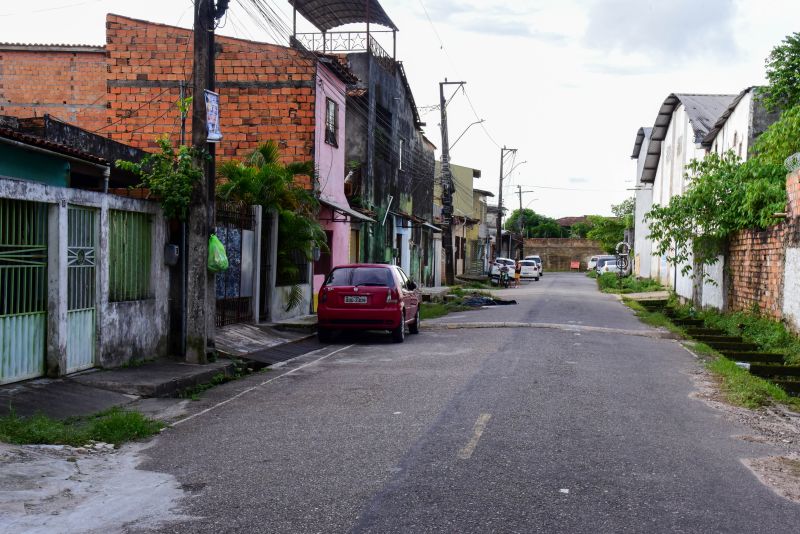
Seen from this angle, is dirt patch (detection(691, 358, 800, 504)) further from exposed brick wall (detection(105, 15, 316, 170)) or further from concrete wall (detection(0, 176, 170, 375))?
exposed brick wall (detection(105, 15, 316, 170))

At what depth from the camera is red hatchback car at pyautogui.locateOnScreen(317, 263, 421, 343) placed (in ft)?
54.7

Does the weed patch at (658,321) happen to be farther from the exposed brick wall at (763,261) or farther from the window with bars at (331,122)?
the window with bars at (331,122)

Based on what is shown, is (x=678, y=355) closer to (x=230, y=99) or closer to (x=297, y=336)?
(x=297, y=336)

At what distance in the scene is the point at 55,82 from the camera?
81.5ft

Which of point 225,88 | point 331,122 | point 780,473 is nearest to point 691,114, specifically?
point 331,122

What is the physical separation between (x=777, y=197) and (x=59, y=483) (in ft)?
53.2

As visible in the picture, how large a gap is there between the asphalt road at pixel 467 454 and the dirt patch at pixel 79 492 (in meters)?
0.24

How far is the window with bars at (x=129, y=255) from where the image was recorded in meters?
12.0

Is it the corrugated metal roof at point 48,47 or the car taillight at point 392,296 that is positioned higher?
the corrugated metal roof at point 48,47

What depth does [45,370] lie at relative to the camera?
10.4 metres

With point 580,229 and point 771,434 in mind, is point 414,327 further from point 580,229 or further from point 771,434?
point 580,229

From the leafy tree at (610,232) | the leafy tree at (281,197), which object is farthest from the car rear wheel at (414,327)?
the leafy tree at (610,232)

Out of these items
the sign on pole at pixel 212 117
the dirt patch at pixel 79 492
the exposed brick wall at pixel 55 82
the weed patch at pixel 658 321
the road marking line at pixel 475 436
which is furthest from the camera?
the exposed brick wall at pixel 55 82

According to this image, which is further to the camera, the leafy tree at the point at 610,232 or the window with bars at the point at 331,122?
the leafy tree at the point at 610,232
